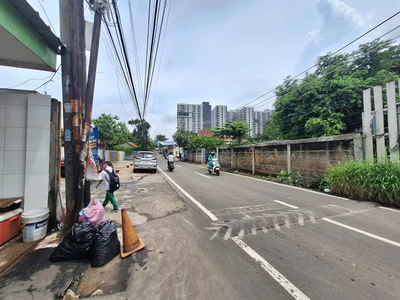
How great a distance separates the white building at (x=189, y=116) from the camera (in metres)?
40.4

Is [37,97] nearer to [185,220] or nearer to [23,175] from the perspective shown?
[23,175]

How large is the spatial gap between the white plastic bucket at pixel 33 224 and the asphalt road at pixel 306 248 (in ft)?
8.98

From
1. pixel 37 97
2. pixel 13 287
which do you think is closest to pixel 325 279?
pixel 13 287

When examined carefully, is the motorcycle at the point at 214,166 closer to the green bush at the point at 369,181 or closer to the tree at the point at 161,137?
the green bush at the point at 369,181

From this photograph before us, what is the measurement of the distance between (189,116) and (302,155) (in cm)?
3337

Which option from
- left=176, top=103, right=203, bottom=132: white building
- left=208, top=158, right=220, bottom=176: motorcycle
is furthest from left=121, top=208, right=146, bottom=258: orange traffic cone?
left=176, top=103, right=203, bottom=132: white building

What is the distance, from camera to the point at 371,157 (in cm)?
682

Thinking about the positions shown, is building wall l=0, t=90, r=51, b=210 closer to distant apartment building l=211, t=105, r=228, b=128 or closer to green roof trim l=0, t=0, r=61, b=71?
green roof trim l=0, t=0, r=61, b=71

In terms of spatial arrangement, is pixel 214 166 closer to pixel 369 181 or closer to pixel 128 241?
pixel 369 181

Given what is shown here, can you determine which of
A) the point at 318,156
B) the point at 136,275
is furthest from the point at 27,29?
the point at 318,156

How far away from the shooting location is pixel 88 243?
278 cm

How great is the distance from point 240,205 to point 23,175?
4826mm

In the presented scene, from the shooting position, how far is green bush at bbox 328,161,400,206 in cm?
552

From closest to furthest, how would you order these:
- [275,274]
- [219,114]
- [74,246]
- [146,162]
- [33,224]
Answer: [275,274], [74,246], [33,224], [146,162], [219,114]
